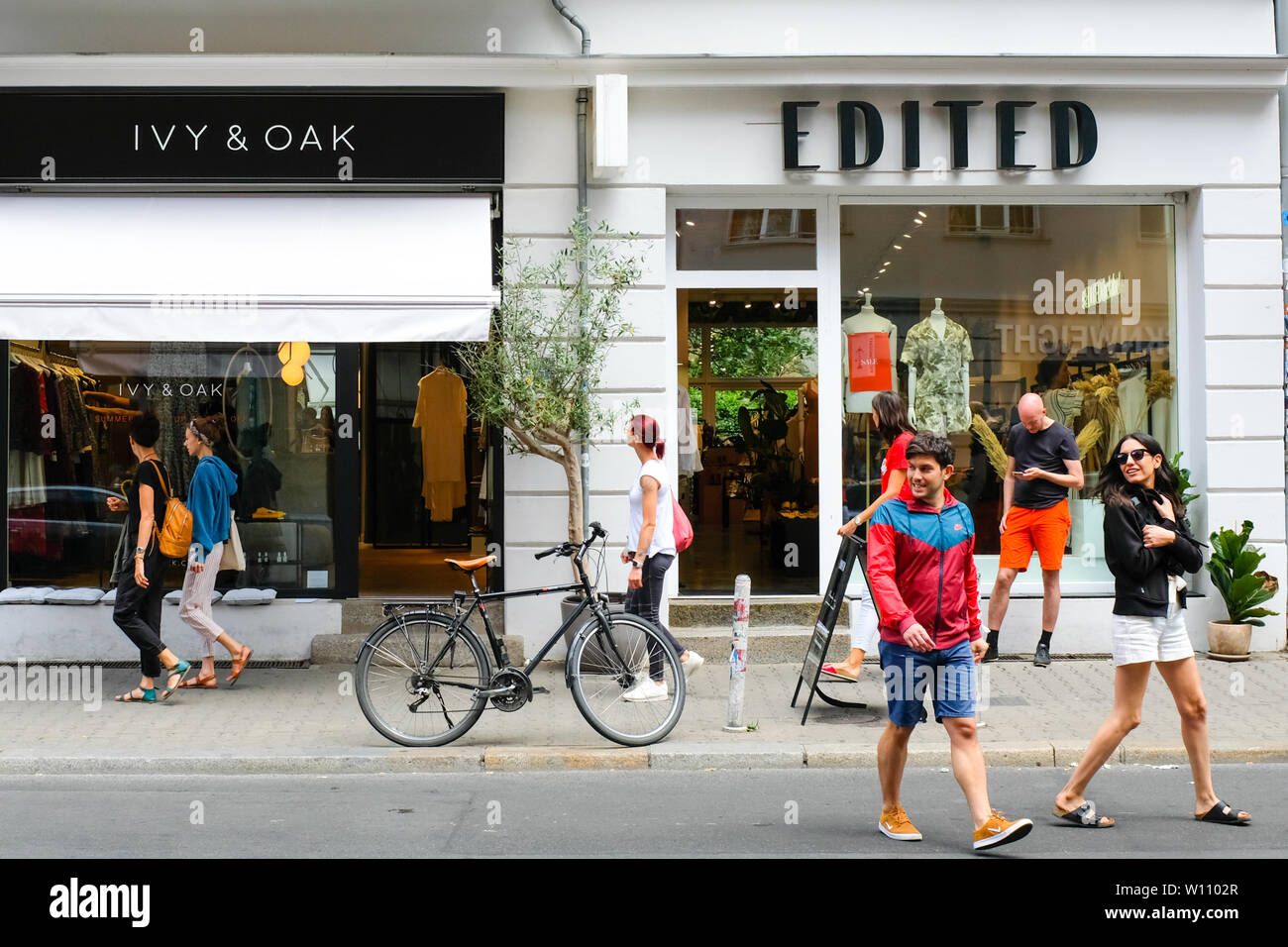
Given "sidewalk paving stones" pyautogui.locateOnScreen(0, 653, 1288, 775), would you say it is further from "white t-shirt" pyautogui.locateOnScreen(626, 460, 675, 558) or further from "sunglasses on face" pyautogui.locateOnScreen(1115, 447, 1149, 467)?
"sunglasses on face" pyautogui.locateOnScreen(1115, 447, 1149, 467)

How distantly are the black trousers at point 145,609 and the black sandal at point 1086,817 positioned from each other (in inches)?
249

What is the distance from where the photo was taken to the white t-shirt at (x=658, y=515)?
866 centimetres

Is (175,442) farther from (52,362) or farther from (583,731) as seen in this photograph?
(583,731)

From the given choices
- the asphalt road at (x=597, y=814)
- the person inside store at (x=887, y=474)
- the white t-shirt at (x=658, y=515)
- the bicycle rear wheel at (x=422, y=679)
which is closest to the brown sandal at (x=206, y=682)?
the asphalt road at (x=597, y=814)

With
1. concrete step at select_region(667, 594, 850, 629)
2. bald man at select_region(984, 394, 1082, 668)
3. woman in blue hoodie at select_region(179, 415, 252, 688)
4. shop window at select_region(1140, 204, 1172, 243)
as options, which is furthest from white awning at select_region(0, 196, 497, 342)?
shop window at select_region(1140, 204, 1172, 243)

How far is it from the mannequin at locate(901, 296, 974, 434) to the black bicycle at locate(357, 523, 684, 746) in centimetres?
471

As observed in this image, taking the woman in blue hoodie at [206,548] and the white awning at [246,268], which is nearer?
the woman in blue hoodie at [206,548]

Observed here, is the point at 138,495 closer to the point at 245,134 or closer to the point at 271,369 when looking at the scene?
the point at 271,369

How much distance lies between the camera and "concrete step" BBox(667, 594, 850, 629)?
35.3 feet

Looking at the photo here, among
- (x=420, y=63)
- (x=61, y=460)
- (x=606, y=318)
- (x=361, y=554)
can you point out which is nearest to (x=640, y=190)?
(x=606, y=318)

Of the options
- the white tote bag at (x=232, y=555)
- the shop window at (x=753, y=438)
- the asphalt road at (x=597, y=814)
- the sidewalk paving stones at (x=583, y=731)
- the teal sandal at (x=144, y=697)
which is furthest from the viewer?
the shop window at (x=753, y=438)

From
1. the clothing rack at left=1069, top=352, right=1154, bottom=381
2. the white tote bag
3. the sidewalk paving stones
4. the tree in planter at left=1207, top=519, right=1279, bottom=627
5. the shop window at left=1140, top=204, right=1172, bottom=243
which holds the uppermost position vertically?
the shop window at left=1140, top=204, right=1172, bottom=243

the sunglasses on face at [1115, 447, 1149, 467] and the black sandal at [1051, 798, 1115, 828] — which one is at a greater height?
the sunglasses on face at [1115, 447, 1149, 467]

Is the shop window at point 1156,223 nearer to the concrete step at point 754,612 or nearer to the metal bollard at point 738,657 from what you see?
the concrete step at point 754,612
